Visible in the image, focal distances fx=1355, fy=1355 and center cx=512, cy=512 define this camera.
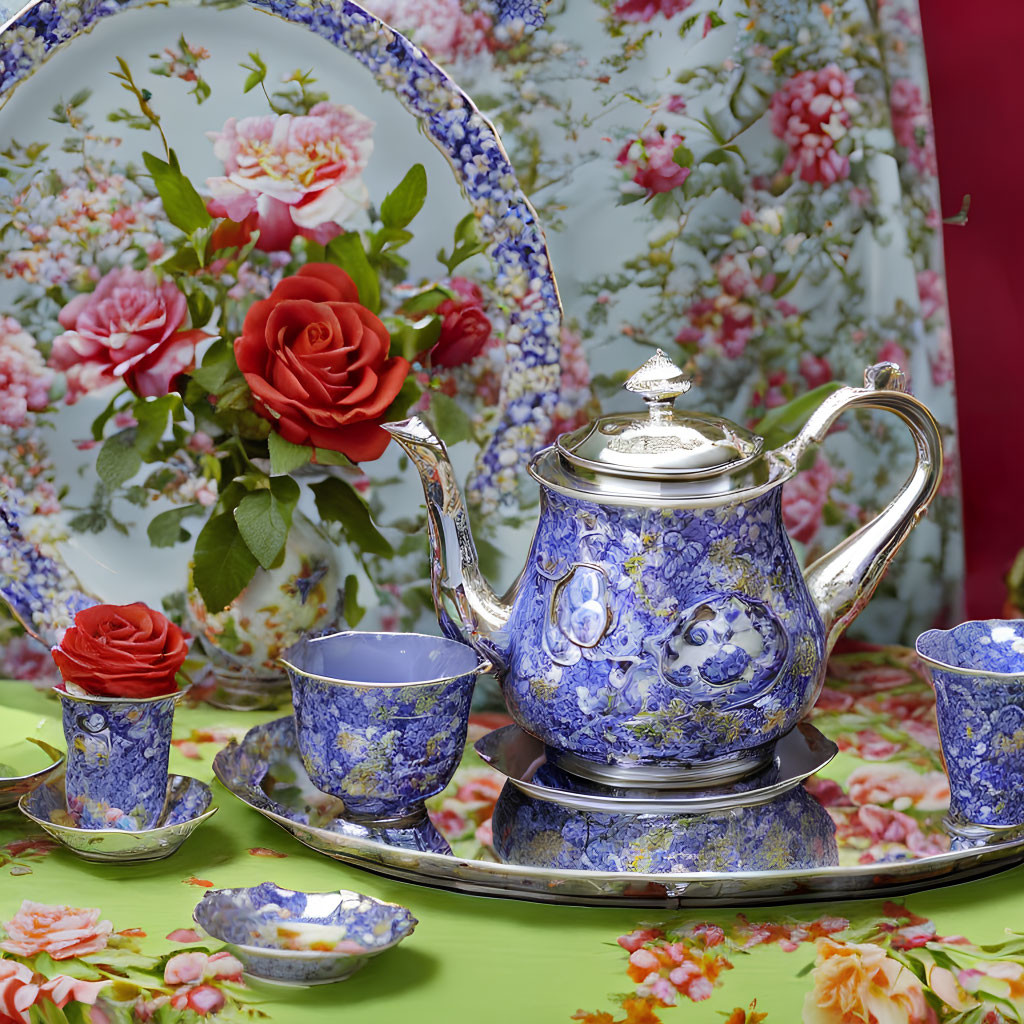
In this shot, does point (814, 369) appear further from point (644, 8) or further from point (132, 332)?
point (132, 332)

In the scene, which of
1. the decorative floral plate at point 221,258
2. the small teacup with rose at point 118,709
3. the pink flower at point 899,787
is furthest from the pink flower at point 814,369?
the small teacup with rose at point 118,709

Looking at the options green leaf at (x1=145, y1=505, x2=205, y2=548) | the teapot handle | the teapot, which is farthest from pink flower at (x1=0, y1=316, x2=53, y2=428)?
the teapot handle

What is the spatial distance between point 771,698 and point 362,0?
593 millimetres

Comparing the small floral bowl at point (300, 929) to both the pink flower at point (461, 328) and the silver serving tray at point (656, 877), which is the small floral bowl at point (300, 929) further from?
the pink flower at point (461, 328)

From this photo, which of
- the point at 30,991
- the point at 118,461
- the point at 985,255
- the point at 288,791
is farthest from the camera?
the point at 985,255

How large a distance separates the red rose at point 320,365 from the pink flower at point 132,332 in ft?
0.33

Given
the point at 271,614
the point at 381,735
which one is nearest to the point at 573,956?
the point at 381,735

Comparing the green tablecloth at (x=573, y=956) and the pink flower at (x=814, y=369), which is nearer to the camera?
the green tablecloth at (x=573, y=956)

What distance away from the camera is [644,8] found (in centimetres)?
101

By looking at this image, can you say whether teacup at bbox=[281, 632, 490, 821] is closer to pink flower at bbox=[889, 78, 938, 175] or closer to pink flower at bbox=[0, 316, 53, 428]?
pink flower at bbox=[0, 316, 53, 428]

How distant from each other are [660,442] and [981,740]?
0.83ft

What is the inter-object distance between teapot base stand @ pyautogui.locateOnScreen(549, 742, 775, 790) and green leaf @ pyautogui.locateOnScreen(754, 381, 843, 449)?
0.31 meters

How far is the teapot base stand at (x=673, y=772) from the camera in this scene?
797 millimetres

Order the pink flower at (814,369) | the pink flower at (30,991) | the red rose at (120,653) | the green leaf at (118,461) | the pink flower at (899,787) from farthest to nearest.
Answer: the pink flower at (814,369) < the green leaf at (118,461) < the pink flower at (899,787) < the red rose at (120,653) < the pink flower at (30,991)
